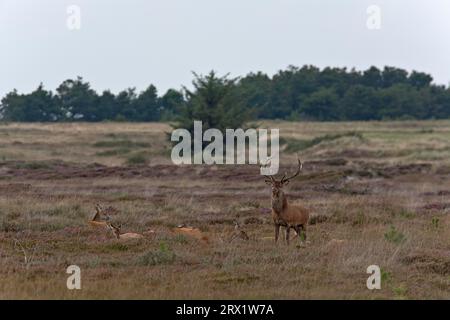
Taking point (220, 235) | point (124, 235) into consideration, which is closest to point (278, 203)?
point (220, 235)

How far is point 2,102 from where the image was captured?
343 ft

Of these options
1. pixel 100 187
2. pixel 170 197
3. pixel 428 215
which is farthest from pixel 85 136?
pixel 428 215

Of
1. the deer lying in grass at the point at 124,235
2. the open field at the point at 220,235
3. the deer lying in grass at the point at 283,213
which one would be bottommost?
the open field at the point at 220,235

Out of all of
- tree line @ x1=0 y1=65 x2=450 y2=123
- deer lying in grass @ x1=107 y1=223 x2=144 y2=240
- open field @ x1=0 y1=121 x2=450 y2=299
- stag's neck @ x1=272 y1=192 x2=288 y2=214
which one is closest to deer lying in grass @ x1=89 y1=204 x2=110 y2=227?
open field @ x1=0 y1=121 x2=450 y2=299

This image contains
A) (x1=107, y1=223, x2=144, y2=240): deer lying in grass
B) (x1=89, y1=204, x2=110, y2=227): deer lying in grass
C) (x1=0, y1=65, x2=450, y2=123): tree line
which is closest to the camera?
(x1=107, y1=223, x2=144, y2=240): deer lying in grass

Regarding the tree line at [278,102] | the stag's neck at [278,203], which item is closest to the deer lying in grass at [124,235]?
the stag's neck at [278,203]

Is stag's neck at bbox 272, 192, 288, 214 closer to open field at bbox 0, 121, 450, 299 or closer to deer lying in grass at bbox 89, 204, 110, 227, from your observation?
open field at bbox 0, 121, 450, 299

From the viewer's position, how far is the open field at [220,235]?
1082 cm

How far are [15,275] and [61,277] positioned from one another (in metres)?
0.65

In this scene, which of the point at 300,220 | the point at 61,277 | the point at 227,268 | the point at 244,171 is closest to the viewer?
the point at 61,277

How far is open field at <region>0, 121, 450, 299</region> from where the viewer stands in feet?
35.5

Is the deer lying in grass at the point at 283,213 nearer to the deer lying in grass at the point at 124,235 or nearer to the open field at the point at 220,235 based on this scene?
the open field at the point at 220,235

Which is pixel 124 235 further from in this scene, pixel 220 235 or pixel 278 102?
pixel 278 102
